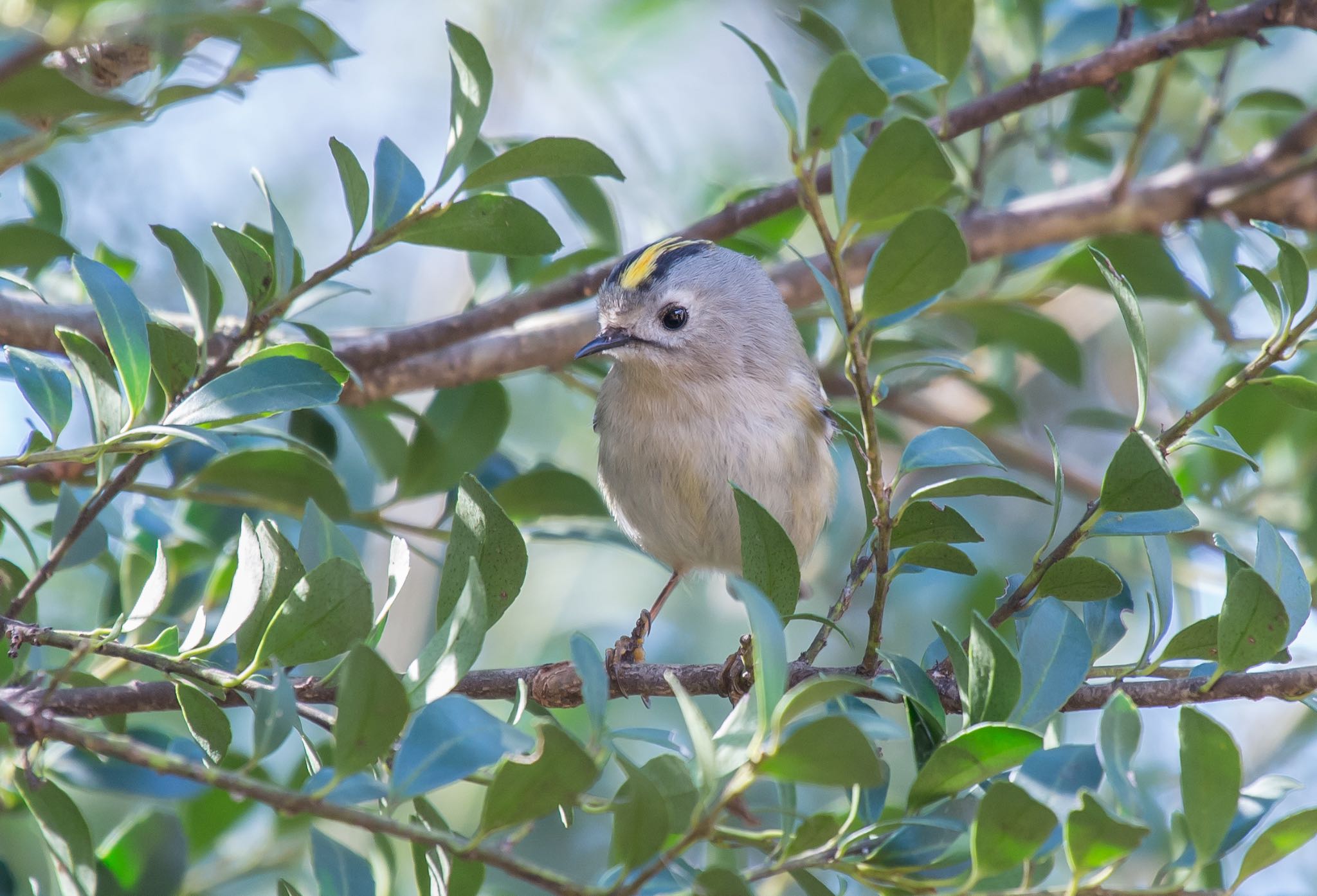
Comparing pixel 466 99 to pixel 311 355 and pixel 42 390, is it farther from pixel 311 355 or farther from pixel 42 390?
pixel 42 390

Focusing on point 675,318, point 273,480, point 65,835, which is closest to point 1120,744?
point 65,835

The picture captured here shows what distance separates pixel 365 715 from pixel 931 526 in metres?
0.66

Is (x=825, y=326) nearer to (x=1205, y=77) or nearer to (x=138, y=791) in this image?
(x=1205, y=77)

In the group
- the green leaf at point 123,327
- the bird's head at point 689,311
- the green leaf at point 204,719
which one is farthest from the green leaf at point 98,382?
the bird's head at point 689,311

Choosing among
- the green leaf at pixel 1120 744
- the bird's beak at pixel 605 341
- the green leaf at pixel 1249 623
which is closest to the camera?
the green leaf at pixel 1120 744

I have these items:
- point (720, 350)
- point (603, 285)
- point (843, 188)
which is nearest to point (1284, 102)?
point (720, 350)

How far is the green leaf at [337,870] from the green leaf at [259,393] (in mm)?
416

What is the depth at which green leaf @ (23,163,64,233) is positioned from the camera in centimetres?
180

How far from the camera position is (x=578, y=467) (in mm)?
4430

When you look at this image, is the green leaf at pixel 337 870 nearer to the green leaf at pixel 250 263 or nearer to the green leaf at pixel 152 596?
the green leaf at pixel 152 596

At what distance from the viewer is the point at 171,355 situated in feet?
4.30

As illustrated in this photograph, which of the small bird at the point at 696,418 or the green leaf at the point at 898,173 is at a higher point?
the green leaf at the point at 898,173

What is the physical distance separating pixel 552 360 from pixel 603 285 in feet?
0.63

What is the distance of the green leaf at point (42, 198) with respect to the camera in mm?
1804
